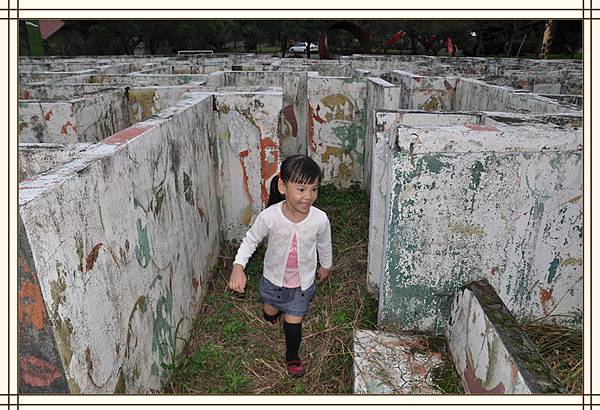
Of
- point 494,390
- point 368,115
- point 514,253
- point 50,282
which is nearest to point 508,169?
point 514,253

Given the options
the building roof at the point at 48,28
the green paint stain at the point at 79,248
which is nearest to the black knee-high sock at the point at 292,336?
the green paint stain at the point at 79,248

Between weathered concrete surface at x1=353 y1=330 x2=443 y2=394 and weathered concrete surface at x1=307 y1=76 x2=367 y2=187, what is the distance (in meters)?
3.18

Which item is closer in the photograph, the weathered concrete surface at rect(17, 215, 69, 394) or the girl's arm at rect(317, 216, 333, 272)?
the weathered concrete surface at rect(17, 215, 69, 394)

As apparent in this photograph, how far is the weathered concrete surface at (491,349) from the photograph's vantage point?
1.85m

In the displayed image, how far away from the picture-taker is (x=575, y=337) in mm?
2678

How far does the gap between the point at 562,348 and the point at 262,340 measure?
186 cm

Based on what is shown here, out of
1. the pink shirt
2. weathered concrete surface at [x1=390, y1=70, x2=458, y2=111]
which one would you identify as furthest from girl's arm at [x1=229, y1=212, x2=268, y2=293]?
weathered concrete surface at [x1=390, y1=70, x2=458, y2=111]

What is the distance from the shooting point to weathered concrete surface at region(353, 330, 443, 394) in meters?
2.46

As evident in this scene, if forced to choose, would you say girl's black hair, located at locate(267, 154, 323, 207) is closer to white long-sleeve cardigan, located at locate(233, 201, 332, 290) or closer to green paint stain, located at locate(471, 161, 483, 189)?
white long-sleeve cardigan, located at locate(233, 201, 332, 290)

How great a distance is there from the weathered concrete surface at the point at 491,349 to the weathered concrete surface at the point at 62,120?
3249mm

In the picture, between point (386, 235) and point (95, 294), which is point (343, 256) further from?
point (95, 294)

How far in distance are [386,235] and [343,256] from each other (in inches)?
66.9

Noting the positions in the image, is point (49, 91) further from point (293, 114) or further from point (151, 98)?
point (293, 114)

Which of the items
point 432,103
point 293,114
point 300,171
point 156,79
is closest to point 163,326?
point 300,171
